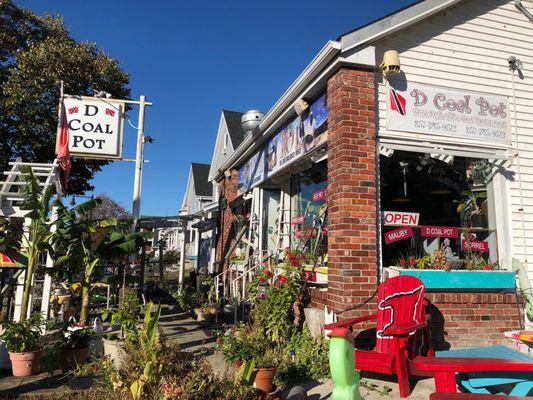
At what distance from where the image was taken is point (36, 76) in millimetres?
13336

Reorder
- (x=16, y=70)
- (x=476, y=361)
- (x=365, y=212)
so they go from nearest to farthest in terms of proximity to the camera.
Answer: (x=476, y=361) < (x=365, y=212) < (x=16, y=70)

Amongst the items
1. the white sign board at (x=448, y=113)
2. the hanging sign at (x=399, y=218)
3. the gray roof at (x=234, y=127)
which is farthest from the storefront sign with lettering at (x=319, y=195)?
the gray roof at (x=234, y=127)

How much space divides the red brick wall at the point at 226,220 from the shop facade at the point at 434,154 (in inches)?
254

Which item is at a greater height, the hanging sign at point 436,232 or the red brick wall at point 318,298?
the hanging sign at point 436,232

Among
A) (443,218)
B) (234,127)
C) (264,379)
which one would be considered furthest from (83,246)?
(234,127)

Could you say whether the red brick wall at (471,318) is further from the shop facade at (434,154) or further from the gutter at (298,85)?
the gutter at (298,85)

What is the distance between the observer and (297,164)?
26.3 ft

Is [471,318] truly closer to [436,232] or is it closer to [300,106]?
[436,232]

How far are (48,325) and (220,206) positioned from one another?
31.7 feet

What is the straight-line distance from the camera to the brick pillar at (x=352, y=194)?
18.4ft

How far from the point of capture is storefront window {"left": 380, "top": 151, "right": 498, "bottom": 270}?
6.05m

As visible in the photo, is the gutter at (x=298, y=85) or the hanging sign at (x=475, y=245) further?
the hanging sign at (x=475, y=245)

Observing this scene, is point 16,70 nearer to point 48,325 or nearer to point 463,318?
point 48,325

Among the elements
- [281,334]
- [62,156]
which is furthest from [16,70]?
[281,334]
